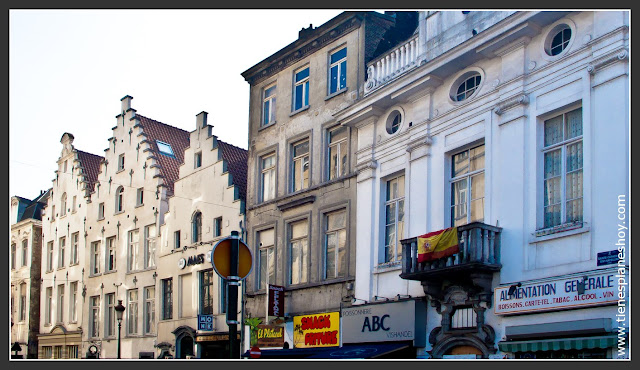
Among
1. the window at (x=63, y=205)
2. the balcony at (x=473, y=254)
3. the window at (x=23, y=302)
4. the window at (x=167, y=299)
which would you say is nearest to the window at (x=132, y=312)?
the window at (x=167, y=299)

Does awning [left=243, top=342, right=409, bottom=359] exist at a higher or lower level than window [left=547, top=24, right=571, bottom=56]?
lower

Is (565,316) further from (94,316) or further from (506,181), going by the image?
(94,316)

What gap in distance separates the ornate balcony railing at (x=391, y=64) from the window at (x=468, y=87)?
67.2 inches

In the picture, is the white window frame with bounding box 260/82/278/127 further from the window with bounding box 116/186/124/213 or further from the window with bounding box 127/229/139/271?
the window with bounding box 116/186/124/213

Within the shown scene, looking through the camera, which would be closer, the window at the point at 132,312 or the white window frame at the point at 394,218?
the white window frame at the point at 394,218

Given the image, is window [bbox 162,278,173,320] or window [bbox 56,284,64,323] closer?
window [bbox 162,278,173,320]

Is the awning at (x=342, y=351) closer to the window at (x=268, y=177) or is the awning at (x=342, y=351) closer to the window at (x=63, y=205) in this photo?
the window at (x=268, y=177)

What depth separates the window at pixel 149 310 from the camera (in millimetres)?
32906

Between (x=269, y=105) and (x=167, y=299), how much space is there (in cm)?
856

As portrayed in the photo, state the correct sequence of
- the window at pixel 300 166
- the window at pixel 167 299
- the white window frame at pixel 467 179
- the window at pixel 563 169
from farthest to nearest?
the window at pixel 167 299 → the window at pixel 300 166 → the white window frame at pixel 467 179 → the window at pixel 563 169

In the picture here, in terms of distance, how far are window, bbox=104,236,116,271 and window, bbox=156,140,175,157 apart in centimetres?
418

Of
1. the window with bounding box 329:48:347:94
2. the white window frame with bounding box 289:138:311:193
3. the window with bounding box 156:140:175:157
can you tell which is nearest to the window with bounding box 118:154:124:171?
the window with bounding box 156:140:175:157

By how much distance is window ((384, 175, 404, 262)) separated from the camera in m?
22.3

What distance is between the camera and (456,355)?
1972cm
